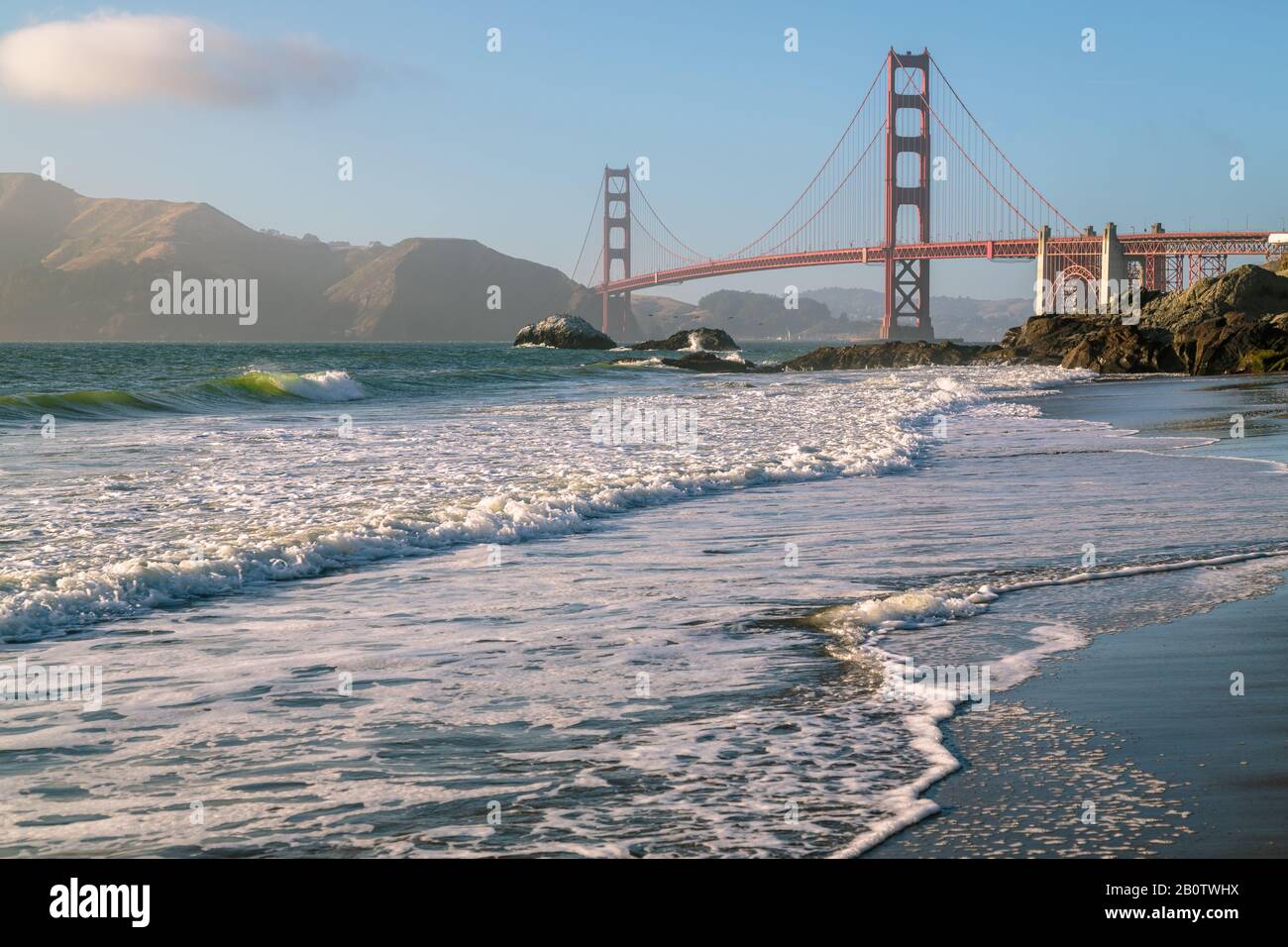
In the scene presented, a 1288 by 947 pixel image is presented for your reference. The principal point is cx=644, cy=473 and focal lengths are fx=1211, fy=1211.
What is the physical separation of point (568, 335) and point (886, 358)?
3220 centimetres

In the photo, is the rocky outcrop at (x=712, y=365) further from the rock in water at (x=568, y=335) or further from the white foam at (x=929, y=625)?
the white foam at (x=929, y=625)

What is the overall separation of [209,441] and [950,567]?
9.65 metres

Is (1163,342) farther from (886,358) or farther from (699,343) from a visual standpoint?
(699,343)

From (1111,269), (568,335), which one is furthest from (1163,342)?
(568,335)

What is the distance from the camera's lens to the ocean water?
2865 mm

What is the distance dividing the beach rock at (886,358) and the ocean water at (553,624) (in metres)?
34.1

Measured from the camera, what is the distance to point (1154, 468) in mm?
10305

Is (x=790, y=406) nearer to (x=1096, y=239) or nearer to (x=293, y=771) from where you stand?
(x=293, y=771)

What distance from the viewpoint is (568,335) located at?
7525 cm

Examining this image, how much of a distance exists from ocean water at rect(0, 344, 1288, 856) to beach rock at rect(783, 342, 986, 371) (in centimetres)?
3415

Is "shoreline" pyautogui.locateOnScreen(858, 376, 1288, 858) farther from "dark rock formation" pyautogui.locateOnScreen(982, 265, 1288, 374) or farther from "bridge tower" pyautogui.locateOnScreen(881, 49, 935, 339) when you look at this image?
"bridge tower" pyautogui.locateOnScreen(881, 49, 935, 339)

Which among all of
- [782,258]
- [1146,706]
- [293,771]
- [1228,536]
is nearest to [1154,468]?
[1228,536]

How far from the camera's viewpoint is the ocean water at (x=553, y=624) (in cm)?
287

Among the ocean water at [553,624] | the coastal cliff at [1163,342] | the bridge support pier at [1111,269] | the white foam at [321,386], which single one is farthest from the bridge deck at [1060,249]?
the ocean water at [553,624]
